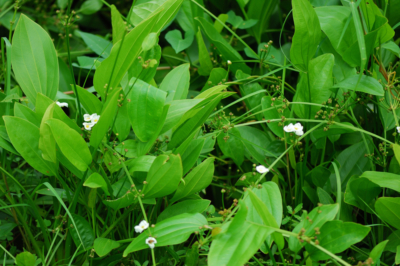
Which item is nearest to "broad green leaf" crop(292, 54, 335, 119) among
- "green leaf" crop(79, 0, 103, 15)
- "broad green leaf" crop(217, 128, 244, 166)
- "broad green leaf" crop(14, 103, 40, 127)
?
"broad green leaf" crop(217, 128, 244, 166)

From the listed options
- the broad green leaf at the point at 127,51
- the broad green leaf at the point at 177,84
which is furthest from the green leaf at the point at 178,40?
the broad green leaf at the point at 127,51

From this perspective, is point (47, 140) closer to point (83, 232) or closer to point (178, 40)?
point (83, 232)

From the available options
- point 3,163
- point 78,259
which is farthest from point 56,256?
point 3,163

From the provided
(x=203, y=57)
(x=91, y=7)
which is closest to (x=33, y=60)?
(x=203, y=57)

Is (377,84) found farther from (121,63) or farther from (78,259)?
(78,259)

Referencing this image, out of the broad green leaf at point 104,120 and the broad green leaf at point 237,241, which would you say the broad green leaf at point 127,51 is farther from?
the broad green leaf at point 237,241

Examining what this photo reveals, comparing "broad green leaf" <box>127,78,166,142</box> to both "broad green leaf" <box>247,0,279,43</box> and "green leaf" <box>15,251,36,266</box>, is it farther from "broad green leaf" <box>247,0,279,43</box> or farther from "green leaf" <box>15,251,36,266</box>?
"broad green leaf" <box>247,0,279,43</box>
